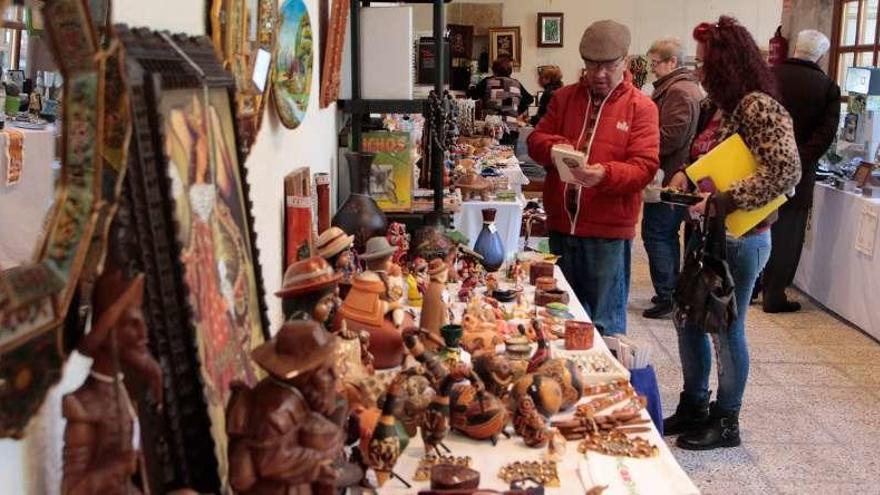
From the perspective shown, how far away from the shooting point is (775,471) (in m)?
3.33

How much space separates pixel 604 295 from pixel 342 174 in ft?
4.22

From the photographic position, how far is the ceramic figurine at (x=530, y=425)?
5.58 ft

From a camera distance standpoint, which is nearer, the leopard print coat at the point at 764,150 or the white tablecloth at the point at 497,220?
the leopard print coat at the point at 764,150

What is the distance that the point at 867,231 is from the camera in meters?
4.98

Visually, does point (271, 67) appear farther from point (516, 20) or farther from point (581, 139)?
point (516, 20)

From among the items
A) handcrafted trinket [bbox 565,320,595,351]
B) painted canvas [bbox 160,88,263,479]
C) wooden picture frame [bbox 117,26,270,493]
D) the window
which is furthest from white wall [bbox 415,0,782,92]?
wooden picture frame [bbox 117,26,270,493]

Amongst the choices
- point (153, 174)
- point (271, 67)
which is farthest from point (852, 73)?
point (153, 174)

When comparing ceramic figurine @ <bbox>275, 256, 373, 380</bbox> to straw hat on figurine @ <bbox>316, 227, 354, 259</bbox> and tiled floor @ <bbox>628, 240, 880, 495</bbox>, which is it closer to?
straw hat on figurine @ <bbox>316, 227, 354, 259</bbox>

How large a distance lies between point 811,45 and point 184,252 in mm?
4777

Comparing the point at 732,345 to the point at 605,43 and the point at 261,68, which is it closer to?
the point at 605,43

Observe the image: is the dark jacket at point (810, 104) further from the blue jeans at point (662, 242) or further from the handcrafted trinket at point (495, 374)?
the handcrafted trinket at point (495, 374)

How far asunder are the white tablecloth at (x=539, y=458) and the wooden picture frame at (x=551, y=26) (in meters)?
10.8

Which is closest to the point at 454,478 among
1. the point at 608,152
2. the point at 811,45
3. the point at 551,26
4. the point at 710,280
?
the point at 710,280

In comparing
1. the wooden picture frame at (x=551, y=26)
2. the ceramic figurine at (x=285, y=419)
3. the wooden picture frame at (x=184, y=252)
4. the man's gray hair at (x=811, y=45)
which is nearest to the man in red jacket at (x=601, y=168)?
the man's gray hair at (x=811, y=45)
